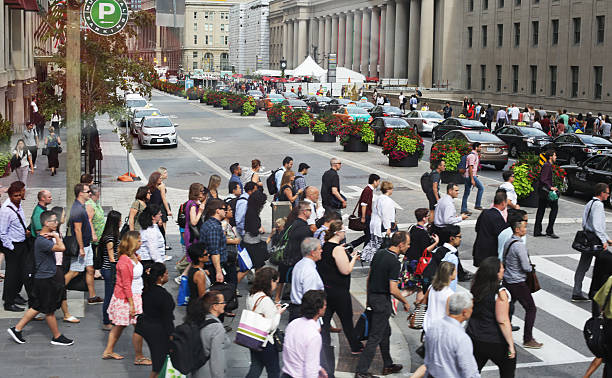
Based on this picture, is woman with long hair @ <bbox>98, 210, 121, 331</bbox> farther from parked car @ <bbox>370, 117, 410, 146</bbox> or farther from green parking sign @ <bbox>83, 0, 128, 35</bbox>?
parked car @ <bbox>370, 117, 410, 146</bbox>

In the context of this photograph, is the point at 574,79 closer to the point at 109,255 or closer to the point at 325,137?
the point at 325,137

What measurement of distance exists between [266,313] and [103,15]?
28.5 ft

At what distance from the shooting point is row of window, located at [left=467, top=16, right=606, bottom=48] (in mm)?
56125

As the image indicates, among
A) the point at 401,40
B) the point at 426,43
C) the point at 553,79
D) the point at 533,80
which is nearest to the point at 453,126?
the point at 553,79

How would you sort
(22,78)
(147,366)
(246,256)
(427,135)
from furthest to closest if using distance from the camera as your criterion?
1. (427,135)
2. (22,78)
3. (246,256)
4. (147,366)

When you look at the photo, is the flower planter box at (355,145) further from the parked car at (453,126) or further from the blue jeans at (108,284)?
the blue jeans at (108,284)

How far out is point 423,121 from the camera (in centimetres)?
4641

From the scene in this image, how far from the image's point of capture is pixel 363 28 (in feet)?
385

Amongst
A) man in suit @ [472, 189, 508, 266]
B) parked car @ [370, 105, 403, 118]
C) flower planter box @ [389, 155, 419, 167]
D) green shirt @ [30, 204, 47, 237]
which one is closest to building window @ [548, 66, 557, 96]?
parked car @ [370, 105, 403, 118]

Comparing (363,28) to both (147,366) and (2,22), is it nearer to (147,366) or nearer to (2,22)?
(2,22)

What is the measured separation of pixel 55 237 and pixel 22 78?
31.2 m

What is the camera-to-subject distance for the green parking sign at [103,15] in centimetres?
1486

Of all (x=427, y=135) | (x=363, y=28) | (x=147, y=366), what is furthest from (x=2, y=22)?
(x=363, y=28)

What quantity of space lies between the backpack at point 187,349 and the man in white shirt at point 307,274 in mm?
1687
